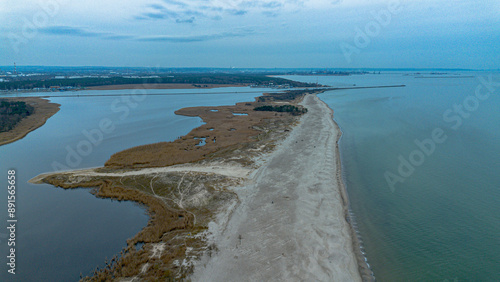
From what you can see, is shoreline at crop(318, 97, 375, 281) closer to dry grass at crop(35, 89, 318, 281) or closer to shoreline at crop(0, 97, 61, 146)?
dry grass at crop(35, 89, 318, 281)

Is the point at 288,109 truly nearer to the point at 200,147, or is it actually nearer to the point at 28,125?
the point at 200,147

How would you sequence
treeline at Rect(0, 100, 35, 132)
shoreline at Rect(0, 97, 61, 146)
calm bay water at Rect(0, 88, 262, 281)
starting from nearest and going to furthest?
calm bay water at Rect(0, 88, 262, 281), shoreline at Rect(0, 97, 61, 146), treeline at Rect(0, 100, 35, 132)

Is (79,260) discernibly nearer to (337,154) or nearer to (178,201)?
(178,201)

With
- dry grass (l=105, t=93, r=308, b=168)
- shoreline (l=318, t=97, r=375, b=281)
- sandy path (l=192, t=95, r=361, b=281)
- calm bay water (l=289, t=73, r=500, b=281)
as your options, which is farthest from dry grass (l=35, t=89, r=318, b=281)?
calm bay water (l=289, t=73, r=500, b=281)

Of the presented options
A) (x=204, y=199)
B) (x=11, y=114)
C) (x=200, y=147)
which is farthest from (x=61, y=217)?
(x=11, y=114)

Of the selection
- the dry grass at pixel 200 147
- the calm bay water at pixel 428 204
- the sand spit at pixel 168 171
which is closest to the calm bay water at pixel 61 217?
the sand spit at pixel 168 171

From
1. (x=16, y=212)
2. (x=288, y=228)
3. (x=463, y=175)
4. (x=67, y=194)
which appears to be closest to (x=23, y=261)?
(x=16, y=212)
